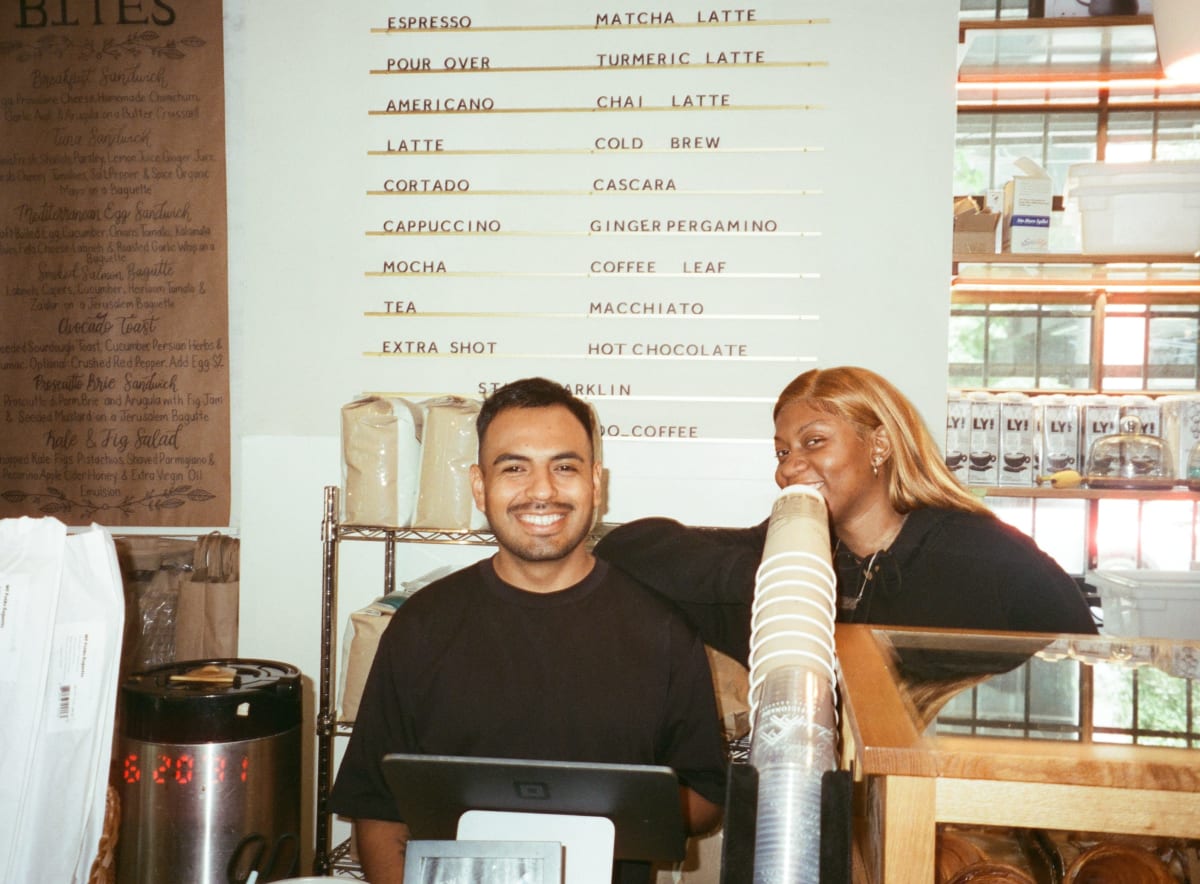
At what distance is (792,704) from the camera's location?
→ 0.65 m

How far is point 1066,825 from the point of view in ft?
2.30

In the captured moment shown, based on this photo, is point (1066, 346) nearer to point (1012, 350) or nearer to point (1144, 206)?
point (1012, 350)

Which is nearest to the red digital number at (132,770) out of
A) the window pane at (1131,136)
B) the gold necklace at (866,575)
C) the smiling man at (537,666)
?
the smiling man at (537,666)

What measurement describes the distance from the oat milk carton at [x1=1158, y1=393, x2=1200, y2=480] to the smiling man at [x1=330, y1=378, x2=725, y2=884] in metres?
1.95

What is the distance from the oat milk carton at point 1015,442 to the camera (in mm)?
2885

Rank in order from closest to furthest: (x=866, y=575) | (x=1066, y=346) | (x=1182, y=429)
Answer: (x=866, y=575)
(x=1182, y=429)
(x=1066, y=346)

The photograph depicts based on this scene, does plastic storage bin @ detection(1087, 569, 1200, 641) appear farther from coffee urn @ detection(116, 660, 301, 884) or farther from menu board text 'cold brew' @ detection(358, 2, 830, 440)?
coffee urn @ detection(116, 660, 301, 884)

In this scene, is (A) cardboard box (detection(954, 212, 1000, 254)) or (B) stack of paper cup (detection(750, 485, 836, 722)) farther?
(A) cardboard box (detection(954, 212, 1000, 254))

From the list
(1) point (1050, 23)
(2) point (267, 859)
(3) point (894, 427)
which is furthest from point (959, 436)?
(2) point (267, 859)

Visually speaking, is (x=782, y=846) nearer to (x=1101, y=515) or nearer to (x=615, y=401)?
(x=615, y=401)

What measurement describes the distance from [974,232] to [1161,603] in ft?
3.75

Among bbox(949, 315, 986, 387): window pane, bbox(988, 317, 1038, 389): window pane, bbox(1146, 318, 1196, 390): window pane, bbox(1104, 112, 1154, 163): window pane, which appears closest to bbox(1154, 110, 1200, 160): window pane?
bbox(1104, 112, 1154, 163): window pane

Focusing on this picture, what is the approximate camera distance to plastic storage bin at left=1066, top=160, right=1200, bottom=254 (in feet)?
8.63

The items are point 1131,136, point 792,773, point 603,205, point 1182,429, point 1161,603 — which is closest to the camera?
point 792,773
